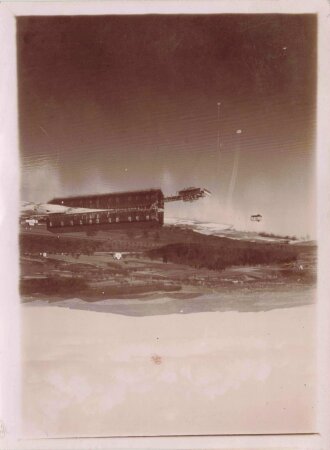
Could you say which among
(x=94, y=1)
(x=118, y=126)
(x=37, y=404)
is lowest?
(x=37, y=404)

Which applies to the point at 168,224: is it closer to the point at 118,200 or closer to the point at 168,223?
the point at 168,223

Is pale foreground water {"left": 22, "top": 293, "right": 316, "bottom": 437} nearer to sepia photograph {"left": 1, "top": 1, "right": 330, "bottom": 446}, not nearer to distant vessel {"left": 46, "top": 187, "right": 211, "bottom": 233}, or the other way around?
sepia photograph {"left": 1, "top": 1, "right": 330, "bottom": 446}

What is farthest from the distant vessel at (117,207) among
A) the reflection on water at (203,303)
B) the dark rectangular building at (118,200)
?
the reflection on water at (203,303)

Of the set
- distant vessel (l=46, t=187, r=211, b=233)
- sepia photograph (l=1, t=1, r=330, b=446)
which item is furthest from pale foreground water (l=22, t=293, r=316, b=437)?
distant vessel (l=46, t=187, r=211, b=233)

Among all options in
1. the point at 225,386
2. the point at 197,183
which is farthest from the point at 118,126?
the point at 225,386

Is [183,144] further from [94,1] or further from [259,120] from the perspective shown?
[94,1]

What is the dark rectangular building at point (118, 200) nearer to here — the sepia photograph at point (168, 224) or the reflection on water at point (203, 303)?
the sepia photograph at point (168, 224)

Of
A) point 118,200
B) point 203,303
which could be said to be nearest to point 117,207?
point 118,200
